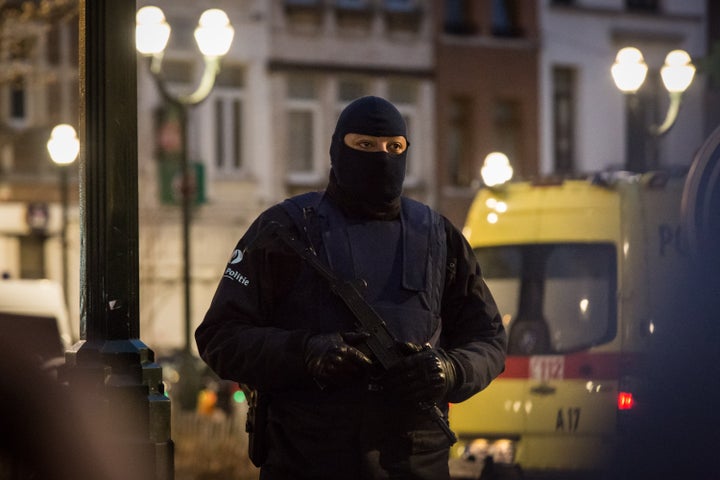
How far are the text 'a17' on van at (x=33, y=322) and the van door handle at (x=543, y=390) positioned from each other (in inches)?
117

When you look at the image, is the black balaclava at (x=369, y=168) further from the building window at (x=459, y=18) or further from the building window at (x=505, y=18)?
the building window at (x=505, y=18)

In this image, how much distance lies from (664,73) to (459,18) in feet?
59.9

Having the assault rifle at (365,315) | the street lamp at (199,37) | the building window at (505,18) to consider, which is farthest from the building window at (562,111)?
the assault rifle at (365,315)

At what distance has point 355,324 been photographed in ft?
16.8

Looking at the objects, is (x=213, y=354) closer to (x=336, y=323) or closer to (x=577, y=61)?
(x=336, y=323)

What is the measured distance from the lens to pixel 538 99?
41.0 metres

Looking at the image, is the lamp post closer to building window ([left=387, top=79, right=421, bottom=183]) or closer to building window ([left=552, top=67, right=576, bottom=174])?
building window ([left=387, top=79, right=421, bottom=183])

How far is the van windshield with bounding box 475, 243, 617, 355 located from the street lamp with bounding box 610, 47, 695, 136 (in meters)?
9.33

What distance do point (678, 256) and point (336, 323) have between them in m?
4.85

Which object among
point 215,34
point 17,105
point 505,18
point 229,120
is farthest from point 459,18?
point 215,34

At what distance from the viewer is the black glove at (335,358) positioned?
4.91 metres

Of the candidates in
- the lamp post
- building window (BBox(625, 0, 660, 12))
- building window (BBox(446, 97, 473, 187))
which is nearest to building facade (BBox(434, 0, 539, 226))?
building window (BBox(446, 97, 473, 187))

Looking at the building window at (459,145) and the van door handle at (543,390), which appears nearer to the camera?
the van door handle at (543,390)

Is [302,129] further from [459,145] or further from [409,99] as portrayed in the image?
[459,145]
